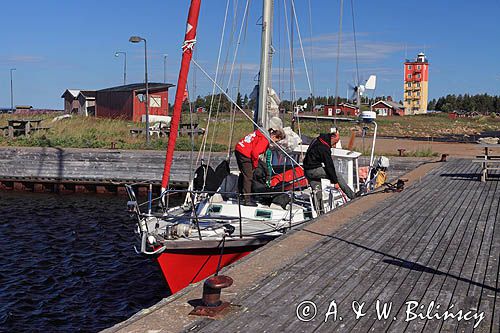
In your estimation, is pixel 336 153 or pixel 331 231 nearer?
pixel 331 231

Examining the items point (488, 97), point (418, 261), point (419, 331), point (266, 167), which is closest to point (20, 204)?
point (266, 167)

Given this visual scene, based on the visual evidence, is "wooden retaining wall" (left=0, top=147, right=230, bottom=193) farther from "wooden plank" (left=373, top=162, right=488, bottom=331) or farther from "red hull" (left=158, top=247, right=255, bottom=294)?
"wooden plank" (left=373, top=162, right=488, bottom=331)

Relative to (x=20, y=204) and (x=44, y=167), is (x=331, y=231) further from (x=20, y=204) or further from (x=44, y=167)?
(x=44, y=167)

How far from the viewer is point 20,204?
26.9 meters

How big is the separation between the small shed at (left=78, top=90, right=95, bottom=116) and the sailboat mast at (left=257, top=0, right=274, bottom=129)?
58301 mm

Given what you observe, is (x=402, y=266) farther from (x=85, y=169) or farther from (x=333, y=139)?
(x=85, y=169)

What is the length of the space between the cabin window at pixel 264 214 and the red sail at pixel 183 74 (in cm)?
199

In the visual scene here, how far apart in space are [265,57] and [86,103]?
195 ft

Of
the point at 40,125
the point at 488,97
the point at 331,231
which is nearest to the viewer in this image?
the point at 331,231

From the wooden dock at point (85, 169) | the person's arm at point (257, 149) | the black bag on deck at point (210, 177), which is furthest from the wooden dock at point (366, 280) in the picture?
the wooden dock at point (85, 169)

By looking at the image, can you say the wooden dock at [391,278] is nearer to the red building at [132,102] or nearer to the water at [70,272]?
the water at [70,272]

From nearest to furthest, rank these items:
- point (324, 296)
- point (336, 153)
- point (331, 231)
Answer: point (324, 296) < point (331, 231) < point (336, 153)

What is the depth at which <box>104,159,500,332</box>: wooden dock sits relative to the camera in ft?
22.8

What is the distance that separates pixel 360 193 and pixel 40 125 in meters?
31.6
